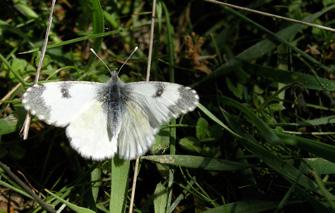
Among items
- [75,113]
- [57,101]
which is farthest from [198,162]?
[57,101]

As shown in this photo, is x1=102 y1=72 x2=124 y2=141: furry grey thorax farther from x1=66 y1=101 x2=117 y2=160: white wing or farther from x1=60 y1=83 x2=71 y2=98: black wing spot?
x1=60 y1=83 x2=71 y2=98: black wing spot

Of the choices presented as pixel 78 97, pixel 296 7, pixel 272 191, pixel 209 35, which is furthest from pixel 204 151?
pixel 296 7

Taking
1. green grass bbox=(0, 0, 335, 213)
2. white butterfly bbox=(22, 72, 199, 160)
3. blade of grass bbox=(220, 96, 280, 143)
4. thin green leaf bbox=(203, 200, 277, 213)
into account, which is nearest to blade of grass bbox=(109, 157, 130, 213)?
green grass bbox=(0, 0, 335, 213)

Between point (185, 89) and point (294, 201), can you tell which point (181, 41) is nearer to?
point (185, 89)

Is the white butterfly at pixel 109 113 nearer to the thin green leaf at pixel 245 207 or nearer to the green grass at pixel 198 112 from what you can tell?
the green grass at pixel 198 112

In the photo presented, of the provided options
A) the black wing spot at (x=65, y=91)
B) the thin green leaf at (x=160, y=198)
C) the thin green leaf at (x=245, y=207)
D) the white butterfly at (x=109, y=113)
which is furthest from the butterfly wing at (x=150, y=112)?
the thin green leaf at (x=245, y=207)

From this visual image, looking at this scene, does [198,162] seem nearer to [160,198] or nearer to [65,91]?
[160,198]
